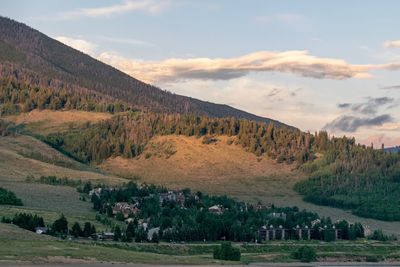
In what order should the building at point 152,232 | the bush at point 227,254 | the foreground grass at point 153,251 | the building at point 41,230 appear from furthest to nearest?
the building at point 152,232, the building at point 41,230, the bush at point 227,254, the foreground grass at point 153,251

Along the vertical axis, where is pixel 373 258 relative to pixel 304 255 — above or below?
below

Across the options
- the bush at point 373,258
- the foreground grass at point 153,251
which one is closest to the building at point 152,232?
the foreground grass at point 153,251

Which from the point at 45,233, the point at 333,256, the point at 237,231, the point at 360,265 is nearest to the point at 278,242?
the point at 237,231

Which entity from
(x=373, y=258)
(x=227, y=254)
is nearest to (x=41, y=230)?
(x=227, y=254)

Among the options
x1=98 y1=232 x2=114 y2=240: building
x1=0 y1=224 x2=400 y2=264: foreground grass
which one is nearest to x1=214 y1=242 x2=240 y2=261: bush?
x1=0 y1=224 x2=400 y2=264: foreground grass

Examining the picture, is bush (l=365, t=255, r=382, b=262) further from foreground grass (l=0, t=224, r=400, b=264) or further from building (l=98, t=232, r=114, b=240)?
building (l=98, t=232, r=114, b=240)

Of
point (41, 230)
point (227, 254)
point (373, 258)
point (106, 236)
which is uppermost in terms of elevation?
point (41, 230)

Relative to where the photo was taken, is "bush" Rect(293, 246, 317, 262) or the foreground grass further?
"bush" Rect(293, 246, 317, 262)

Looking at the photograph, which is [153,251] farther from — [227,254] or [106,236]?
[106,236]

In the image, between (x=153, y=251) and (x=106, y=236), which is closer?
(x=153, y=251)

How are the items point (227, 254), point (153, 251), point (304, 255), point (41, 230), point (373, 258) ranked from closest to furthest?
point (227, 254), point (153, 251), point (304, 255), point (41, 230), point (373, 258)

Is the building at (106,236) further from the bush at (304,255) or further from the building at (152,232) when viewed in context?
the bush at (304,255)

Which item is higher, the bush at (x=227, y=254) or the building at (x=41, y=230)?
the building at (x=41, y=230)

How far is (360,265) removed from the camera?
516ft
